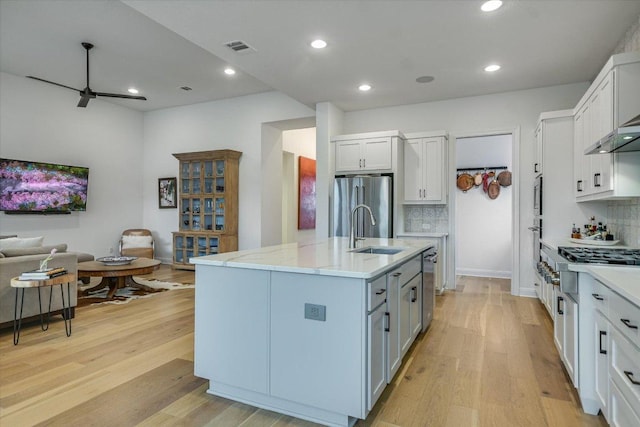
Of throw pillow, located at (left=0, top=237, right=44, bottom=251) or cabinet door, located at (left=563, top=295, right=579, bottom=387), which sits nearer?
cabinet door, located at (left=563, top=295, right=579, bottom=387)

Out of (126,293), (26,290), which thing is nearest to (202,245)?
(126,293)

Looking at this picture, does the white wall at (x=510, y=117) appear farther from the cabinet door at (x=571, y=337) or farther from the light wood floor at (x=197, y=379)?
the cabinet door at (x=571, y=337)

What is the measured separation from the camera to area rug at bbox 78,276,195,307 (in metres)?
4.63

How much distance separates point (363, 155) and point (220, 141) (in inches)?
122

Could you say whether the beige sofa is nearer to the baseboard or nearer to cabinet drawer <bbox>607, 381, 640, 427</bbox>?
cabinet drawer <bbox>607, 381, 640, 427</bbox>

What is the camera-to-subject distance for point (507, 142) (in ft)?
20.3

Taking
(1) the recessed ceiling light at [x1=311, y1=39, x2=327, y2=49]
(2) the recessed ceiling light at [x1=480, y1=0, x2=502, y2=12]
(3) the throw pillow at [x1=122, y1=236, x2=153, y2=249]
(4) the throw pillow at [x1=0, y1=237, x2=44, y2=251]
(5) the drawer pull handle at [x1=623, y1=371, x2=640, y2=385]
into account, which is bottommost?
(5) the drawer pull handle at [x1=623, y1=371, x2=640, y2=385]

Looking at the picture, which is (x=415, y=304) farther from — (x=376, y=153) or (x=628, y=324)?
(x=376, y=153)

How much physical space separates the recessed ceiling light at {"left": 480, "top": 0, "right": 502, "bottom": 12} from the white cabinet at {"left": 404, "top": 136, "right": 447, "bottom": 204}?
2374 millimetres

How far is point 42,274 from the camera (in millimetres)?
3201

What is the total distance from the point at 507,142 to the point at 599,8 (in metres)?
3.30

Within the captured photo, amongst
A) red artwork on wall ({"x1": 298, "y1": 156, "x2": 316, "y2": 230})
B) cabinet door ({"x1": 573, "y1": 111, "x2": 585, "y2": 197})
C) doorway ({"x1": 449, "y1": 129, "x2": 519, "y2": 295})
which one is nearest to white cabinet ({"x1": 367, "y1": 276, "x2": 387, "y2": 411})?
cabinet door ({"x1": 573, "y1": 111, "x2": 585, "y2": 197})

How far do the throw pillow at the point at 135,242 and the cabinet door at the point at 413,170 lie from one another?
5.03m

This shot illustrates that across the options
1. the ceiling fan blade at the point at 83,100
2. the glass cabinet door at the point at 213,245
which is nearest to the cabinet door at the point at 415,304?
the glass cabinet door at the point at 213,245
